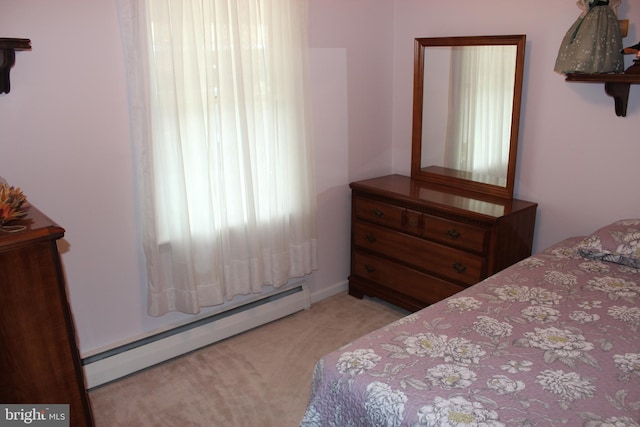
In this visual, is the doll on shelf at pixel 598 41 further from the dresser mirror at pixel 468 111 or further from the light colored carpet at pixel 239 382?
the light colored carpet at pixel 239 382

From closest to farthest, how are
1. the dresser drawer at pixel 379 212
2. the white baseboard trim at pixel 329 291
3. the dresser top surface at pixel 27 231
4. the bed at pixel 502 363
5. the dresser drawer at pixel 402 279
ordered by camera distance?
the bed at pixel 502 363
the dresser top surface at pixel 27 231
the dresser drawer at pixel 402 279
the dresser drawer at pixel 379 212
the white baseboard trim at pixel 329 291

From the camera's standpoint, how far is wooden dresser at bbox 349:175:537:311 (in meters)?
2.77

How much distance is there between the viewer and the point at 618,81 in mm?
2307

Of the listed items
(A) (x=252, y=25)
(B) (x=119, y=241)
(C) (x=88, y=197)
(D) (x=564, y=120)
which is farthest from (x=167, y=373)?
(D) (x=564, y=120)

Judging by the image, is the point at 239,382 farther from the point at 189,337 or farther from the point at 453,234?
the point at 453,234

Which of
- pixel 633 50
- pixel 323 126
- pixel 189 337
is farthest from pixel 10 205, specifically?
pixel 633 50

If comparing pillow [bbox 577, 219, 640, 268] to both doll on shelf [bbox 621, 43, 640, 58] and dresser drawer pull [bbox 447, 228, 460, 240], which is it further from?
doll on shelf [bbox 621, 43, 640, 58]

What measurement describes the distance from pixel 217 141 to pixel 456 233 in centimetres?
138

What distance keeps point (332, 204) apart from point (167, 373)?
1.47 m

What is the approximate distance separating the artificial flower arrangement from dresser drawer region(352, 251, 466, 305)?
6.96 feet

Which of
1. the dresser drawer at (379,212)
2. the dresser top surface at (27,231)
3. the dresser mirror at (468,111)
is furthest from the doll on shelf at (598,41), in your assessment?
the dresser top surface at (27,231)

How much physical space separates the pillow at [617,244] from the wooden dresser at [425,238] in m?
0.44

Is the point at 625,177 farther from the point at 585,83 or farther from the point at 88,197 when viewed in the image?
the point at 88,197

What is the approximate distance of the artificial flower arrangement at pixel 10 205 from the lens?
1.62 m
